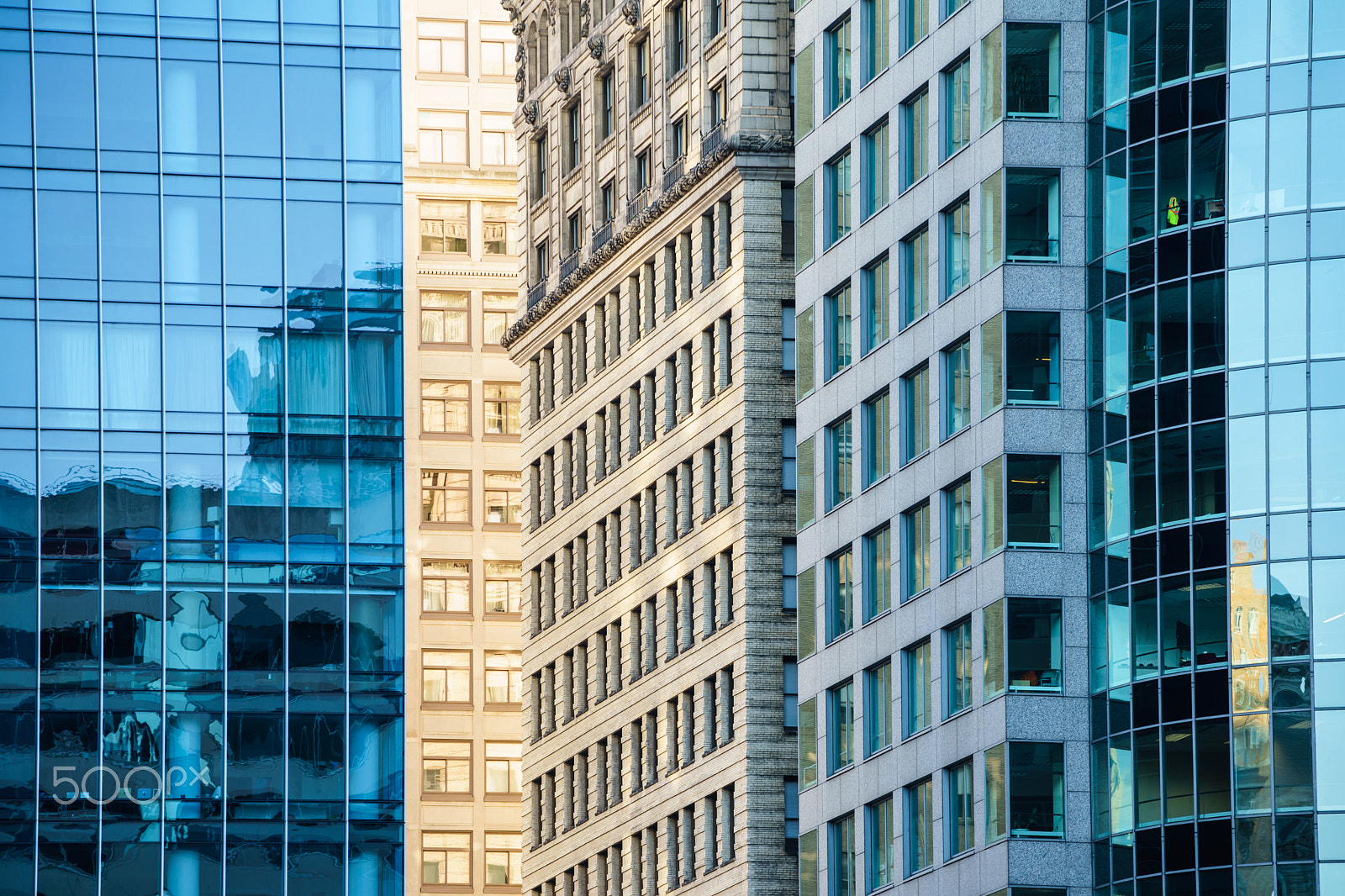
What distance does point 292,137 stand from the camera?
118438 millimetres

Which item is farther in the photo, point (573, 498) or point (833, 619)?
point (573, 498)

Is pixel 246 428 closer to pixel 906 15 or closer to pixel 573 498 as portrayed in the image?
pixel 573 498

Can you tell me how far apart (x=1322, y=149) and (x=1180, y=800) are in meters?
16.6

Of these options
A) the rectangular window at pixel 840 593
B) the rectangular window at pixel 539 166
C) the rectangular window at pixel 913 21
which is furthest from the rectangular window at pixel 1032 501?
Result: the rectangular window at pixel 539 166

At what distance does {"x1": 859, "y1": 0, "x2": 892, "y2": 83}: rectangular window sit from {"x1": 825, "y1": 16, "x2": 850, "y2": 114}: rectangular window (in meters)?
1.68

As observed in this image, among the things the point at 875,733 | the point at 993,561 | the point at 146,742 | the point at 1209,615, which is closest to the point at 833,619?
the point at 875,733

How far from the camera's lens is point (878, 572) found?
9969cm

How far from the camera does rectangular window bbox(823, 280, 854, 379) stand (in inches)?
4063

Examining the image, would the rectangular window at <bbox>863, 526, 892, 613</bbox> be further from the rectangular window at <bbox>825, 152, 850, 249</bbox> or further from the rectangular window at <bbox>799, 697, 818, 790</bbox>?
the rectangular window at <bbox>825, 152, 850, 249</bbox>

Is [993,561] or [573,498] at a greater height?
[573,498]

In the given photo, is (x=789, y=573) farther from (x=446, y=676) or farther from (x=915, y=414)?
(x=446, y=676)

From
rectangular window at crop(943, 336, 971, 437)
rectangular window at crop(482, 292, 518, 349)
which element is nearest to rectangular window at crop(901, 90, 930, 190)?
rectangular window at crop(943, 336, 971, 437)

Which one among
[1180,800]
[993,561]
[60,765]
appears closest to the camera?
[1180,800]

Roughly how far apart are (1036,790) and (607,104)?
49053 mm
